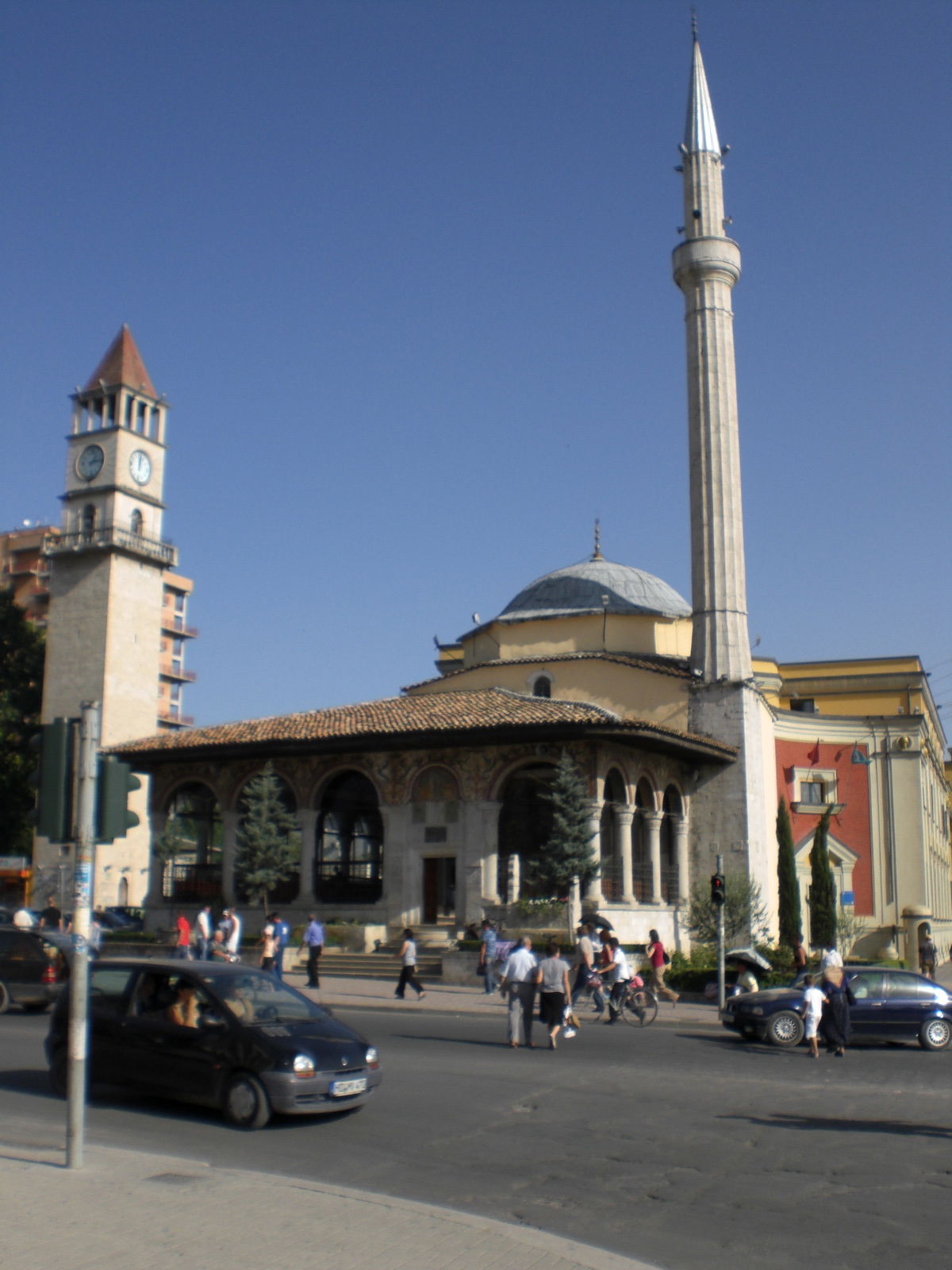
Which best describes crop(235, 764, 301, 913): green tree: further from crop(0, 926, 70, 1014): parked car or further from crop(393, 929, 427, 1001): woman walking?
crop(0, 926, 70, 1014): parked car

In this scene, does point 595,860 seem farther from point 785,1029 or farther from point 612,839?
point 785,1029

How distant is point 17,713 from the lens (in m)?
50.4

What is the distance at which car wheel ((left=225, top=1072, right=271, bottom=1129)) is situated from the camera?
938 cm

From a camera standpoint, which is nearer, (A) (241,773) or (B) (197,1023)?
(B) (197,1023)

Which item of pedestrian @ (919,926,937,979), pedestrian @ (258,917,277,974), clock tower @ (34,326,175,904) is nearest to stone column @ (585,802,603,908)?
pedestrian @ (258,917,277,974)

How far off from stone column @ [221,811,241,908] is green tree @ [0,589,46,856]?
54.9ft

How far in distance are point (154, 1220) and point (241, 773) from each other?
27.7 metres

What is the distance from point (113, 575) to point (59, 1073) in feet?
139

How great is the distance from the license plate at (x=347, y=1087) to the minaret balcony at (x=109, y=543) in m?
44.0

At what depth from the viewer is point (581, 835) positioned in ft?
91.4

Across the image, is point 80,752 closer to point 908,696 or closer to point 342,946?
point 342,946

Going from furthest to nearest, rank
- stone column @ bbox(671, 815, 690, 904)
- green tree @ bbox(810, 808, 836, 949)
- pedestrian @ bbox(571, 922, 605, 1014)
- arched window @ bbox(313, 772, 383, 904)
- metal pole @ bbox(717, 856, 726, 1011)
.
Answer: green tree @ bbox(810, 808, 836, 949), arched window @ bbox(313, 772, 383, 904), stone column @ bbox(671, 815, 690, 904), metal pole @ bbox(717, 856, 726, 1011), pedestrian @ bbox(571, 922, 605, 1014)

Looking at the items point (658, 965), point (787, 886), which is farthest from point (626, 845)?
point (658, 965)

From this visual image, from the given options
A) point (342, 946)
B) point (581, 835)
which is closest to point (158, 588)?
point (342, 946)
